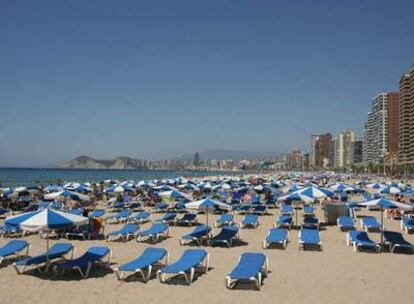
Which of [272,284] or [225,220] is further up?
[225,220]

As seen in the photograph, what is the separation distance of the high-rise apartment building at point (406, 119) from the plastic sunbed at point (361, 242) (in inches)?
4365

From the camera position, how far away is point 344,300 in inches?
296

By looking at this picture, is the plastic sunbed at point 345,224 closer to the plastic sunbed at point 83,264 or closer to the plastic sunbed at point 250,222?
the plastic sunbed at point 250,222

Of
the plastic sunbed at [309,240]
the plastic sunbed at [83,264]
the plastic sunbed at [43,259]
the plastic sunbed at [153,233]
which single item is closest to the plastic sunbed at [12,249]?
the plastic sunbed at [43,259]

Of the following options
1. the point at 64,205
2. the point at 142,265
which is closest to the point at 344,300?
the point at 142,265

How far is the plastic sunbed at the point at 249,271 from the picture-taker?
8117 millimetres

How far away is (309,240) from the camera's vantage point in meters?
11.8

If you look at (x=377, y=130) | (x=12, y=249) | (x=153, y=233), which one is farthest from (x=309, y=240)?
(x=377, y=130)

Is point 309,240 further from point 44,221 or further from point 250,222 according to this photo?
point 44,221

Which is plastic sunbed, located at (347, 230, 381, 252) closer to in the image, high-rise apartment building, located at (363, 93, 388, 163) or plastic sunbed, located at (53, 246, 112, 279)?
plastic sunbed, located at (53, 246, 112, 279)

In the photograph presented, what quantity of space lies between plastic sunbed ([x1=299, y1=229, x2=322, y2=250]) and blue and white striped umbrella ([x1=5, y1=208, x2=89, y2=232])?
5961 mm

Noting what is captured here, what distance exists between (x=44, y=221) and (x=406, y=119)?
126 metres

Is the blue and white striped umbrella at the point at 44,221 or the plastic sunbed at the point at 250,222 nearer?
the blue and white striped umbrella at the point at 44,221

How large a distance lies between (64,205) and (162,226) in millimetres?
11071
